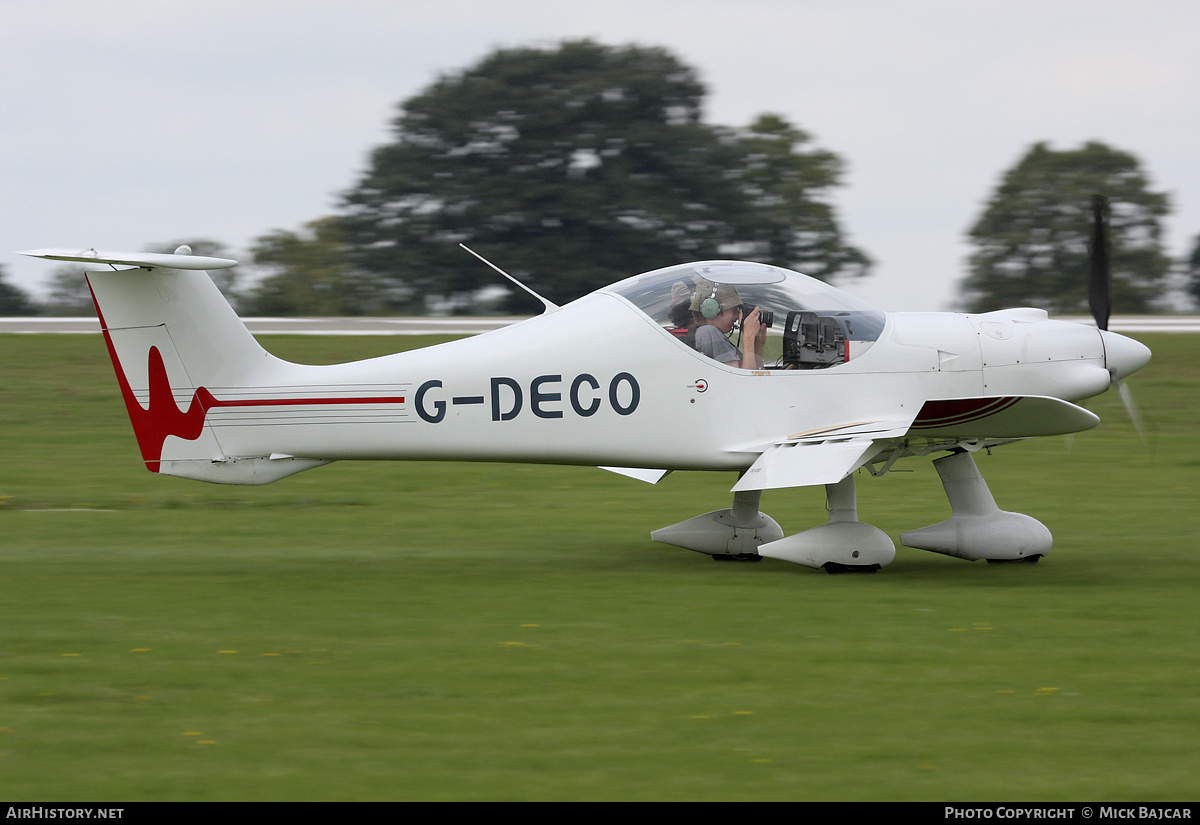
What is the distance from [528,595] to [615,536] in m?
3.07

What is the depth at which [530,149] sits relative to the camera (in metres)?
43.1

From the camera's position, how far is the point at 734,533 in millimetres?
10992

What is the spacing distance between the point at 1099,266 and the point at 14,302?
39251 mm

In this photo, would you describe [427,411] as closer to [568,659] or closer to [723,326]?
[723,326]

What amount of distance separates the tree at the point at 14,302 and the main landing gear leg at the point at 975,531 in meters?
35.9

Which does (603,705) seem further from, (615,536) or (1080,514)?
(1080,514)

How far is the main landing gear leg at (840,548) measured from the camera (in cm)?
996

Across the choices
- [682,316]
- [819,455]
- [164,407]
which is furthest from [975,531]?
[164,407]

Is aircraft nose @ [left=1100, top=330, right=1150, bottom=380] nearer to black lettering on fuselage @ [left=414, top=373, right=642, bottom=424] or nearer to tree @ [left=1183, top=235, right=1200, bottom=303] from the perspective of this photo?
black lettering on fuselage @ [left=414, top=373, right=642, bottom=424]

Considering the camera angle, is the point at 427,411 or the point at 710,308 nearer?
the point at 427,411

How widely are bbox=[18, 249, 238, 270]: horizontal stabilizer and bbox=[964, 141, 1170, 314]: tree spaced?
115 ft

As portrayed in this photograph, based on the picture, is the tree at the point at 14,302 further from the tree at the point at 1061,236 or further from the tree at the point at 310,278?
the tree at the point at 1061,236

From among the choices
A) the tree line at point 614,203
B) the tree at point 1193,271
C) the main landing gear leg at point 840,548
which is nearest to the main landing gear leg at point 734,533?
the main landing gear leg at point 840,548

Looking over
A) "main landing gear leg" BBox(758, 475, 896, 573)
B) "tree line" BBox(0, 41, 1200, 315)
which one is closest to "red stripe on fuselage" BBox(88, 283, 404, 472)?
"main landing gear leg" BBox(758, 475, 896, 573)
